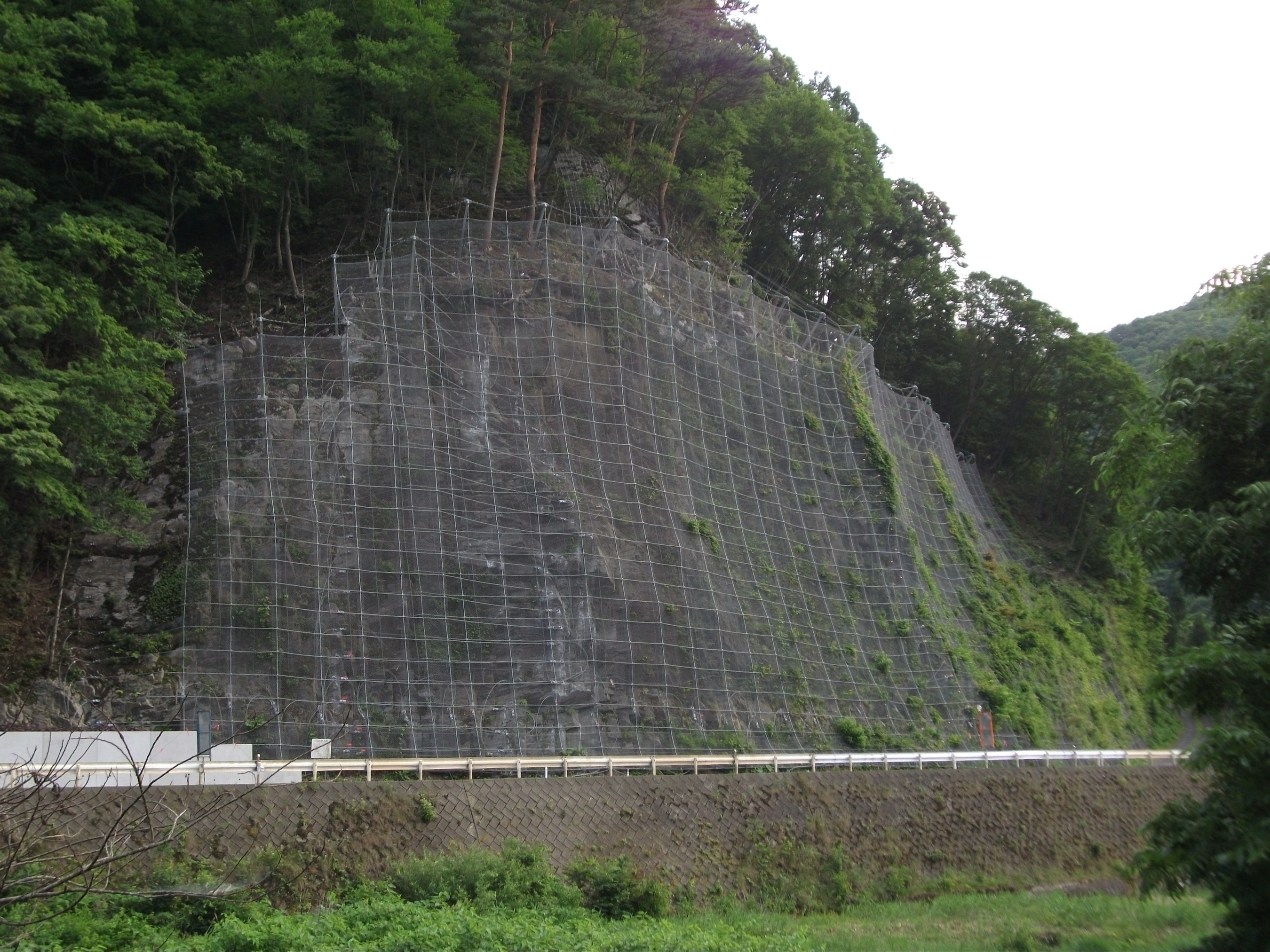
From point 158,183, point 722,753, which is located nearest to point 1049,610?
point 722,753

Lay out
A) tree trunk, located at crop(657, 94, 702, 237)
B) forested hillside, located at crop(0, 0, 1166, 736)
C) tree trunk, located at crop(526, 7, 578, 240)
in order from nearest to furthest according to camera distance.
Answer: forested hillside, located at crop(0, 0, 1166, 736) < tree trunk, located at crop(526, 7, 578, 240) < tree trunk, located at crop(657, 94, 702, 237)

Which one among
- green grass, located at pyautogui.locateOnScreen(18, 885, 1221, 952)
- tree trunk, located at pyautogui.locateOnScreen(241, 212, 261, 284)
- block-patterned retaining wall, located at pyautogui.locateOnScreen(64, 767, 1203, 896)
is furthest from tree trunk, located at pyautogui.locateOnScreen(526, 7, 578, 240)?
green grass, located at pyautogui.locateOnScreen(18, 885, 1221, 952)

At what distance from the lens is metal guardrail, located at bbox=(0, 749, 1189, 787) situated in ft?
42.4

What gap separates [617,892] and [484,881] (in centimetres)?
237

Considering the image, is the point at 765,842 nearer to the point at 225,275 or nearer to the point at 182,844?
the point at 182,844

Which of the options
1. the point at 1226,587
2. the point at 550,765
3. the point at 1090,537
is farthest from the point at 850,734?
the point at 1090,537

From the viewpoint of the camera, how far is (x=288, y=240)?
82.6 ft

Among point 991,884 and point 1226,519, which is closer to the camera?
point 1226,519

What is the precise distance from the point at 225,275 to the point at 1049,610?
1118 inches

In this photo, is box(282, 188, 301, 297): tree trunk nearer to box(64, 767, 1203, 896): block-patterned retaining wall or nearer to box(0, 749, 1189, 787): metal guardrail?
box(0, 749, 1189, 787): metal guardrail

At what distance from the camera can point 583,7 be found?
2845 cm

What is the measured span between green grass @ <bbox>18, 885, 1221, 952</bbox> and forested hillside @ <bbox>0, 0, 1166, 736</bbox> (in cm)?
588

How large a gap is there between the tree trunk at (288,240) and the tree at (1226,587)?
772 inches

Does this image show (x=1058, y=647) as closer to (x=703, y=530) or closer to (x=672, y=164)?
(x=703, y=530)
